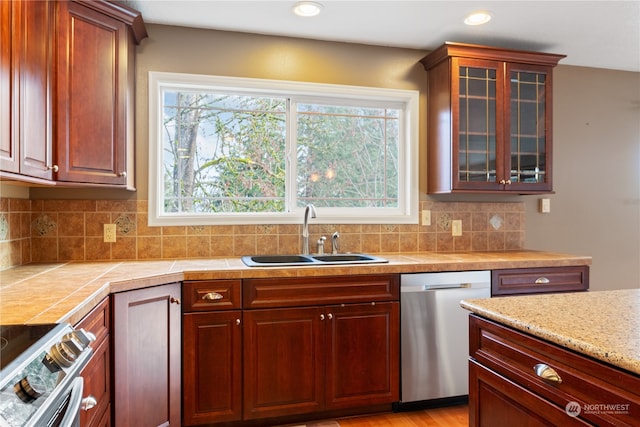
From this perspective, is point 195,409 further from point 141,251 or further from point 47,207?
point 47,207

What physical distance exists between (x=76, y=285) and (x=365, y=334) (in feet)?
4.70

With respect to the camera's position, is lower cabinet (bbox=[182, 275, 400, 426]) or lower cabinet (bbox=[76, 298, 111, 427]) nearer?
lower cabinet (bbox=[76, 298, 111, 427])

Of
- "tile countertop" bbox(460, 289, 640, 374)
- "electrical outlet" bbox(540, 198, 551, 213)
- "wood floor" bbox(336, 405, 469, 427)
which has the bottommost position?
"wood floor" bbox(336, 405, 469, 427)

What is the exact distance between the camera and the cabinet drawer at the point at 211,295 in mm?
1982

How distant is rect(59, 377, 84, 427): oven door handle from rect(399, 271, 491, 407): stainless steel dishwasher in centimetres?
164

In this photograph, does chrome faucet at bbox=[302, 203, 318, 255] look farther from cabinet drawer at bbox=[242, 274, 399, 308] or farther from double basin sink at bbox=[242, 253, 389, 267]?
cabinet drawer at bbox=[242, 274, 399, 308]

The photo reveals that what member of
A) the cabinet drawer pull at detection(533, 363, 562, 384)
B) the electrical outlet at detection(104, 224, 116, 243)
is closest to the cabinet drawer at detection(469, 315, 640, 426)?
the cabinet drawer pull at detection(533, 363, 562, 384)

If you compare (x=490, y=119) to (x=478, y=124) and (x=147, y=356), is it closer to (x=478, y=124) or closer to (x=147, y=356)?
(x=478, y=124)

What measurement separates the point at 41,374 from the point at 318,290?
1.39 metres

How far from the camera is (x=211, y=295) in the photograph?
6.57 feet

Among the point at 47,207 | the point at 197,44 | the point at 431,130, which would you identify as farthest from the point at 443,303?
the point at 47,207

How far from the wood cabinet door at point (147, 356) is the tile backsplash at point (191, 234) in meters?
0.63

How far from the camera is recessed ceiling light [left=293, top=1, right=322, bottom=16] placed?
222 cm

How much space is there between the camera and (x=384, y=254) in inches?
109
